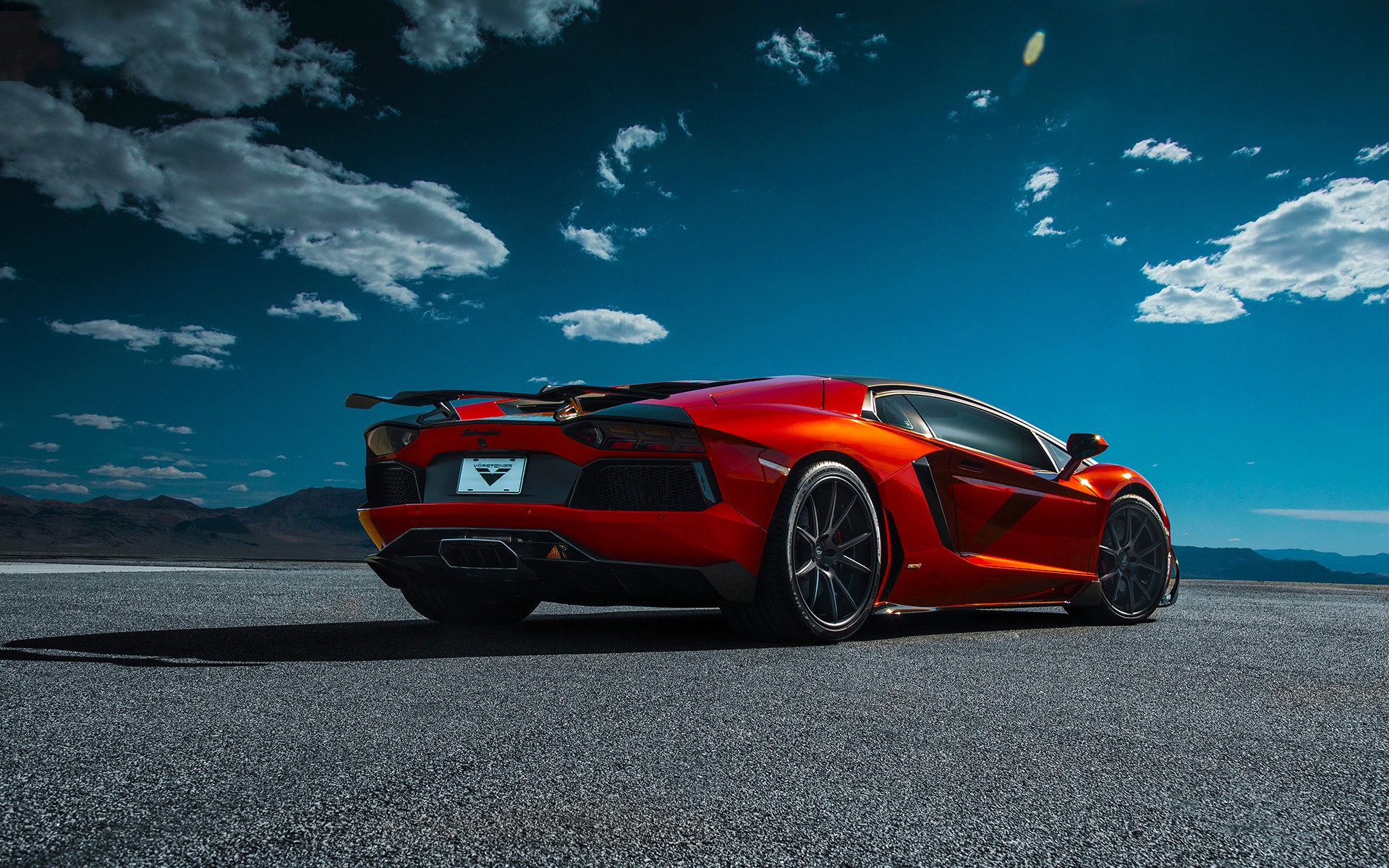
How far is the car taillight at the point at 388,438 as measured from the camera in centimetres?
414

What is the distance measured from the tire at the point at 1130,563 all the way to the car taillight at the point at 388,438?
3848 mm

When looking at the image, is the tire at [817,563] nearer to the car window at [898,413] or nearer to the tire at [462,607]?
the car window at [898,413]

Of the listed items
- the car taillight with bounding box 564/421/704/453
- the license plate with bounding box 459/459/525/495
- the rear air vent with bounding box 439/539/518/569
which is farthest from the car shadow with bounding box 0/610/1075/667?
the car taillight with bounding box 564/421/704/453

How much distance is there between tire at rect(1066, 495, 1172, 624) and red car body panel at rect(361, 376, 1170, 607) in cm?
24

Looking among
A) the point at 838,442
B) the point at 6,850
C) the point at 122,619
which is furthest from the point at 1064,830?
the point at 122,619

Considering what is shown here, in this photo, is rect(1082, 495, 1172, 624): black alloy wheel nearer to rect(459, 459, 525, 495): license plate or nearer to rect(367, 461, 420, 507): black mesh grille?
rect(459, 459, 525, 495): license plate

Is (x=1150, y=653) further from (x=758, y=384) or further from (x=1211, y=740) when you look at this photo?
(x=758, y=384)

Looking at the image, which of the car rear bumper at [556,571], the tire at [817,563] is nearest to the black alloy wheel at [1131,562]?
the tire at [817,563]

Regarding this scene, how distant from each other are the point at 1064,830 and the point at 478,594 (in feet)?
9.90

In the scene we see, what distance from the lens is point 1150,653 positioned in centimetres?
399

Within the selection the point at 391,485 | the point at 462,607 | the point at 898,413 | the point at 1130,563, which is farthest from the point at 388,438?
the point at 1130,563

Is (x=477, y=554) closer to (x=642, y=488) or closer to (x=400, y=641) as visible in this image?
(x=400, y=641)

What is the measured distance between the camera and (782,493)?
12.5 feet

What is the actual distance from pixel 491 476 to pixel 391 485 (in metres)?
0.68
